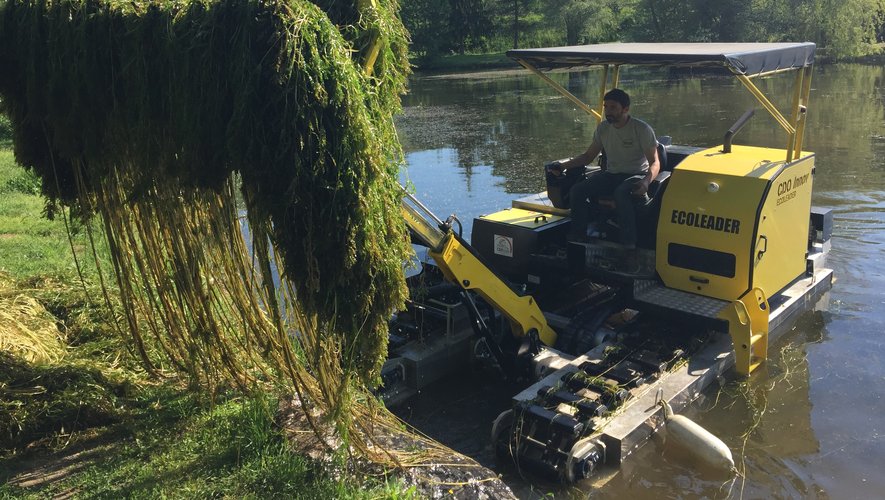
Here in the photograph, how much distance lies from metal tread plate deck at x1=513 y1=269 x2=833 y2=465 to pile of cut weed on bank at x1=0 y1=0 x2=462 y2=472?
174cm

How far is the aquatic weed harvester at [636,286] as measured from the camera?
5934 millimetres

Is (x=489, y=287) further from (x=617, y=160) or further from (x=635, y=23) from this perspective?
(x=635, y=23)

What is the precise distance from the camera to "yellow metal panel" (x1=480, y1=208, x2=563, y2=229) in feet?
23.9

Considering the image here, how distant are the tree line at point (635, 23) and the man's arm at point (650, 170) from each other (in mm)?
36454

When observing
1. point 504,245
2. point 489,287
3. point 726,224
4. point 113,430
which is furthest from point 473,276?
point 113,430

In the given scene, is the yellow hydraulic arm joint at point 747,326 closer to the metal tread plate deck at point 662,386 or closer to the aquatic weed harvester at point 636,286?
the aquatic weed harvester at point 636,286

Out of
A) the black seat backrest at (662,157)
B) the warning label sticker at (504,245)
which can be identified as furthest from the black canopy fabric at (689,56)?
the warning label sticker at (504,245)

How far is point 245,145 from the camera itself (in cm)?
364

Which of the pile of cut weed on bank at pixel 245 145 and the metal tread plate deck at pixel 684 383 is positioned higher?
the pile of cut weed on bank at pixel 245 145

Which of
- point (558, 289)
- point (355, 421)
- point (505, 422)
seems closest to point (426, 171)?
point (558, 289)

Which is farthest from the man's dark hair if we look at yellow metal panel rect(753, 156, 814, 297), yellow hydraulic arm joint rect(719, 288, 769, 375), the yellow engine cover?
yellow hydraulic arm joint rect(719, 288, 769, 375)

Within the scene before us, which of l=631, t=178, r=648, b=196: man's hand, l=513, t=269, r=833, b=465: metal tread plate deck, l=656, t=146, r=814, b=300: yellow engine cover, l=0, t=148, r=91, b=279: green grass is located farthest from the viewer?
l=0, t=148, r=91, b=279: green grass

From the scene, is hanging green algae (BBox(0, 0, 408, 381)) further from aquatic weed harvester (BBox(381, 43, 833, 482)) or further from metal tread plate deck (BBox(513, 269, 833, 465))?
metal tread plate deck (BBox(513, 269, 833, 465))

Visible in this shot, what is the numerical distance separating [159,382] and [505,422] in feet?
8.25
